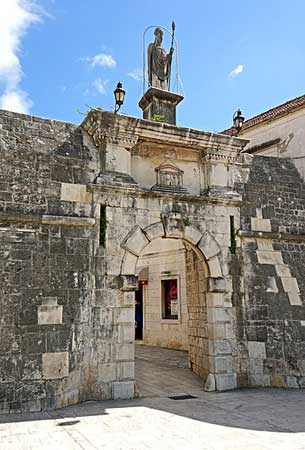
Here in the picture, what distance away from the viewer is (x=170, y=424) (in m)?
4.85

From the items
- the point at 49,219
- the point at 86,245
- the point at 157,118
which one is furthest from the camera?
the point at 157,118

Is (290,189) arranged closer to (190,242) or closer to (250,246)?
(250,246)

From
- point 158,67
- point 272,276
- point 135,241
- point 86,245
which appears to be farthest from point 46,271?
point 158,67

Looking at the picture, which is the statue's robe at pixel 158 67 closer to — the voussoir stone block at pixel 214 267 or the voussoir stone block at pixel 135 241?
the voussoir stone block at pixel 135 241

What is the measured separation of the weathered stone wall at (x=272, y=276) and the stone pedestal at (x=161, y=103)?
198 cm

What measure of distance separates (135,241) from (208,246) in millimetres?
1420

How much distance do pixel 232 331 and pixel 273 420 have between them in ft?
7.47

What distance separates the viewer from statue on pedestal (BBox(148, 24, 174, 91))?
825 cm

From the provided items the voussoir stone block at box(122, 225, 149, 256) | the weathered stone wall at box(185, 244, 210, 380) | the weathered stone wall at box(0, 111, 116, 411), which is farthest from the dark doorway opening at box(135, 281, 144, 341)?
the weathered stone wall at box(0, 111, 116, 411)

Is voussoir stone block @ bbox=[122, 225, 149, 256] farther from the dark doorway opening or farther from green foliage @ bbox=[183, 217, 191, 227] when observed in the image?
the dark doorway opening

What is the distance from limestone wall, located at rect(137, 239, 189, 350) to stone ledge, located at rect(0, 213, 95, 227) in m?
7.03

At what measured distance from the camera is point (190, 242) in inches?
289

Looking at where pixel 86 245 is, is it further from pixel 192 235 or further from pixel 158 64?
pixel 158 64

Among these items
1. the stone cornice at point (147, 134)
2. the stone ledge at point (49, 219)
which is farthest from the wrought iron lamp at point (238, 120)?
the stone ledge at point (49, 219)
